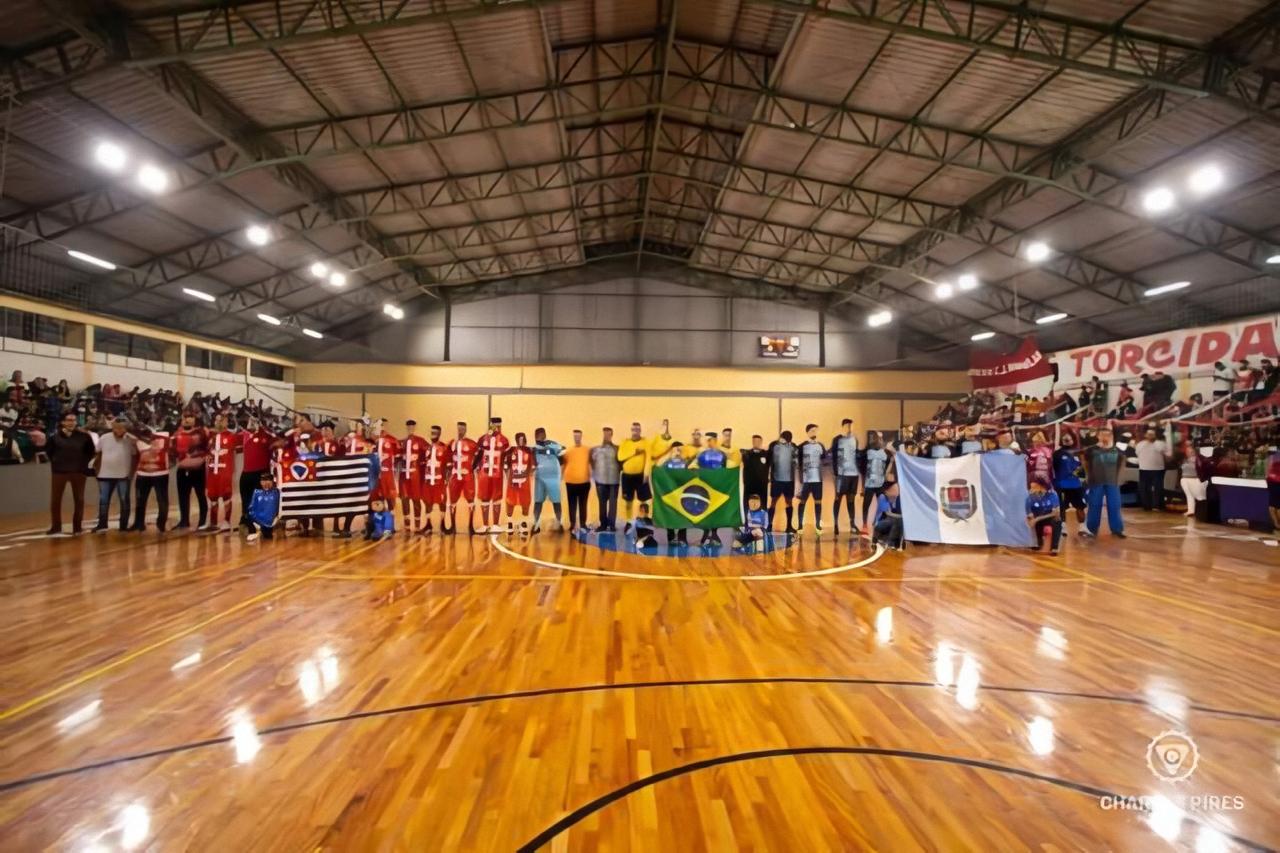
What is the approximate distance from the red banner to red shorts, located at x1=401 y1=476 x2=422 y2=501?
18.5 m

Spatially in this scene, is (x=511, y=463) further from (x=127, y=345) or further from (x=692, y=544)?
(x=127, y=345)

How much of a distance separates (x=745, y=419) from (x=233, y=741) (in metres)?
24.7

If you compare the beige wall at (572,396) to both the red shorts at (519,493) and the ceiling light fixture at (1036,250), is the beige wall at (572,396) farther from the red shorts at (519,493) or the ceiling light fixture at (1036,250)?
the red shorts at (519,493)

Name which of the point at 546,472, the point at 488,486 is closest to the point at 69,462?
the point at 488,486

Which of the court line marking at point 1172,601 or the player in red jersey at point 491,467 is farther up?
the player in red jersey at point 491,467

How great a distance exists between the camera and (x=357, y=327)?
87.8 feet

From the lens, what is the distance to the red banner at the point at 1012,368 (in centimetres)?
1970

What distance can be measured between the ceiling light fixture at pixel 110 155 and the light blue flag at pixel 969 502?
1398 cm

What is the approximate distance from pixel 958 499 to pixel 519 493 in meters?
6.64

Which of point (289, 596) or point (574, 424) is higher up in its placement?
point (574, 424)

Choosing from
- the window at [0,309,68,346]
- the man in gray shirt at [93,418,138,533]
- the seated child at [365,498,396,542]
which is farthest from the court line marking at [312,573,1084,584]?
the window at [0,309,68,346]

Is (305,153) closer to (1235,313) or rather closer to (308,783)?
(308,783)

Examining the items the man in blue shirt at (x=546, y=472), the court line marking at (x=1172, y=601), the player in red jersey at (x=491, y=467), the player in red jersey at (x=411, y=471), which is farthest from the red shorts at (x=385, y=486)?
the court line marking at (x=1172, y=601)

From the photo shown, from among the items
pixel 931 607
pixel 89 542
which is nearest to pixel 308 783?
pixel 931 607
